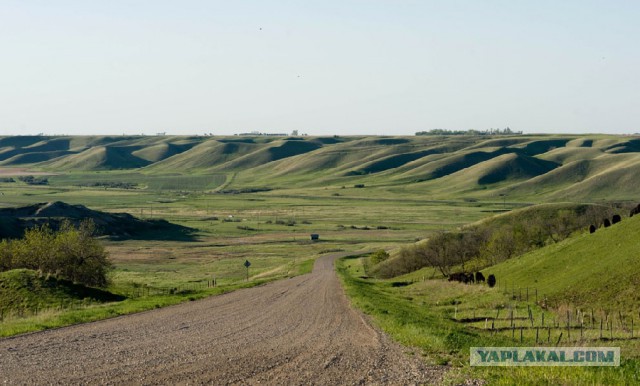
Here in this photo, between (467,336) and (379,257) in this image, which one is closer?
(467,336)

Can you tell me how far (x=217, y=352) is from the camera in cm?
2444

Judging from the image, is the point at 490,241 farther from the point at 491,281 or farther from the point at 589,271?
the point at 589,271

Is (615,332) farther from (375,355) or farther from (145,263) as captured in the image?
(145,263)

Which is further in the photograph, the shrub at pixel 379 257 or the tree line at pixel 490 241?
Result: the shrub at pixel 379 257

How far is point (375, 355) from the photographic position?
23250 millimetres

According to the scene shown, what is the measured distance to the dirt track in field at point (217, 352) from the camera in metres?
20.1

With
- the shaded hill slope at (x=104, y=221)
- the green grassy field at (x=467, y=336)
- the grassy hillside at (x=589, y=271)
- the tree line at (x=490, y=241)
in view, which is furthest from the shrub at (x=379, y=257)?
the shaded hill slope at (x=104, y=221)

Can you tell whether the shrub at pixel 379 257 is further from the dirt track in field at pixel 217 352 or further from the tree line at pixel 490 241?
the dirt track in field at pixel 217 352

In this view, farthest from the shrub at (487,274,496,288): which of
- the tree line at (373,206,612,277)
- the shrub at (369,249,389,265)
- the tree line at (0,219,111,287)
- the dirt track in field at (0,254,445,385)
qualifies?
the shrub at (369,249,389,265)

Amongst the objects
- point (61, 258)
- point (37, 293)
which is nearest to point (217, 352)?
point (37, 293)

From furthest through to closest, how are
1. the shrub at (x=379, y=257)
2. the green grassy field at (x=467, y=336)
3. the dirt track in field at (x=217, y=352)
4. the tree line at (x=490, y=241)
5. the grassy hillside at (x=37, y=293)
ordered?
the shrub at (x=379, y=257) < the tree line at (x=490, y=241) < the grassy hillside at (x=37, y=293) < the dirt track in field at (x=217, y=352) < the green grassy field at (x=467, y=336)

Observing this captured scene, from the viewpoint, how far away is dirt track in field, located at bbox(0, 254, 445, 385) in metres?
20.1

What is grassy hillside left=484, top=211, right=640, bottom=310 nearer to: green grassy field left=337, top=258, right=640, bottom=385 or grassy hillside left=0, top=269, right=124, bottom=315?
green grassy field left=337, top=258, right=640, bottom=385

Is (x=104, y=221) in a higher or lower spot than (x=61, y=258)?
lower
